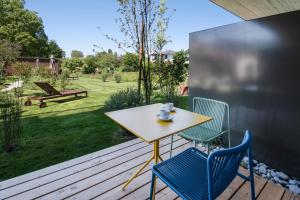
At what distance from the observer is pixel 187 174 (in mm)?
1297

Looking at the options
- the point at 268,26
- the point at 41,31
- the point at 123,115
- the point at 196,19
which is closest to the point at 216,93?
the point at 268,26

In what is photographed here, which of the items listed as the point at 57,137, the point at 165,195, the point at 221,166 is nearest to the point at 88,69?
the point at 57,137

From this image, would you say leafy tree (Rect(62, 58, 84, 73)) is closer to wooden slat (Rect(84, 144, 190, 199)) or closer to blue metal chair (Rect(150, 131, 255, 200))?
wooden slat (Rect(84, 144, 190, 199))

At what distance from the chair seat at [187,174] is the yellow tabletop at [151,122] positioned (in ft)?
0.86

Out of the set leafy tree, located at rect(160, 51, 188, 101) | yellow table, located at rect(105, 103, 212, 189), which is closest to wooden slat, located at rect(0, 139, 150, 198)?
yellow table, located at rect(105, 103, 212, 189)

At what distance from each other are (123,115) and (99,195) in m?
0.78

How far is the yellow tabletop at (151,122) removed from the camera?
4.39 ft

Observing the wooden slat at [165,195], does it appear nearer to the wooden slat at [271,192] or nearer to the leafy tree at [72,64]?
the wooden slat at [271,192]

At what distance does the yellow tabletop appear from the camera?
4.39 feet

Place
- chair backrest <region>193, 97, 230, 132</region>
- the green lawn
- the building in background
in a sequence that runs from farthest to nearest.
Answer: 1. the building in background
2. the green lawn
3. chair backrest <region>193, 97, 230, 132</region>

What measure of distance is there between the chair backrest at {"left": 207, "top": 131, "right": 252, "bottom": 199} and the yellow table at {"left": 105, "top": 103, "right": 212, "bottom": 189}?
43 cm

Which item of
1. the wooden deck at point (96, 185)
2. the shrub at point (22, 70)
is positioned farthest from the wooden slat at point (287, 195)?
the shrub at point (22, 70)

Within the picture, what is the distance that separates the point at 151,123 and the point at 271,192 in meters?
1.40

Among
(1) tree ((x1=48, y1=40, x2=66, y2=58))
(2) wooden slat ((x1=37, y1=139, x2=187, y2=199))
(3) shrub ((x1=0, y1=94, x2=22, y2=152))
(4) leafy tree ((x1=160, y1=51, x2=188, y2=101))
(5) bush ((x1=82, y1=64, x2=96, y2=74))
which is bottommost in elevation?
(2) wooden slat ((x1=37, y1=139, x2=187, y2=199))
